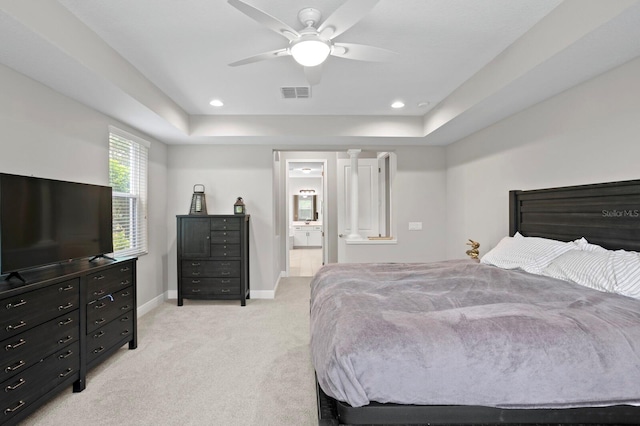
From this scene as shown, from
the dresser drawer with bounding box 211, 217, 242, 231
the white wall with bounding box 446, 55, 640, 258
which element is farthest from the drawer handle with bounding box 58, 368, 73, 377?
the white wall with bounding box 446, 55, 640, 258

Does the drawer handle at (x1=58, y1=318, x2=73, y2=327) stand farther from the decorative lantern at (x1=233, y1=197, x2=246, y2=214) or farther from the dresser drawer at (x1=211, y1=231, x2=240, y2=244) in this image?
the decorative lantern at (x1=233, y1=197, x2=246, y2=214)

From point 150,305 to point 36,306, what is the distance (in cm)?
240

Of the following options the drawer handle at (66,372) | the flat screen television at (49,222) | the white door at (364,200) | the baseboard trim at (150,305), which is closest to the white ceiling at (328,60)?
the flat screen television at (49,222)

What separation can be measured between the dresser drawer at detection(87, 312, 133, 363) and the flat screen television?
62cm

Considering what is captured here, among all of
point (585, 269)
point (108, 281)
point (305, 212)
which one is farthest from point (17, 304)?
point (305, 212)

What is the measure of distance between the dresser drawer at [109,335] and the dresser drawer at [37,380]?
145 mm

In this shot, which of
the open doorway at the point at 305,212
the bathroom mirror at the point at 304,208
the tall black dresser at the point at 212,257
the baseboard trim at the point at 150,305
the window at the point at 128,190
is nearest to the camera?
the window at the point at 128,190

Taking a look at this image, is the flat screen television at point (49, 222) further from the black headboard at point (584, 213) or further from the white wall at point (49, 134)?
the black headboard at point (584, 213)

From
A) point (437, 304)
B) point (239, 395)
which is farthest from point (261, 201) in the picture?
point (437, 304)

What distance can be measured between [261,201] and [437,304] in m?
3.42

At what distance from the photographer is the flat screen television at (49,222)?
6.42 ft

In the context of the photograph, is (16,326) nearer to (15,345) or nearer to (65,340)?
(15,345)

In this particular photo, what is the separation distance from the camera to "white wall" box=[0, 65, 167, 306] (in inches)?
86.3

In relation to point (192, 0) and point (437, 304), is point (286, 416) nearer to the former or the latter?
point (437, 304)
